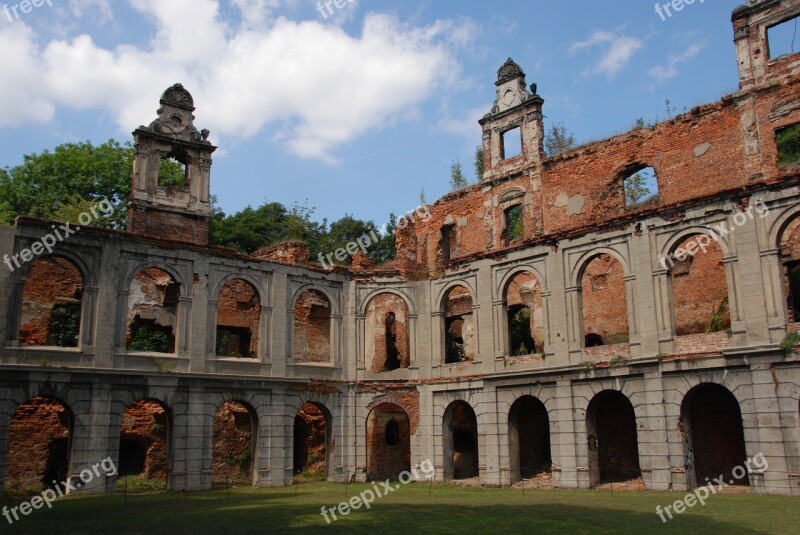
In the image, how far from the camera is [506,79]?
32.8 meters

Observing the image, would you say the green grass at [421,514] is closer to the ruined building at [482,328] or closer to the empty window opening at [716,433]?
the ruined building at [482,328]

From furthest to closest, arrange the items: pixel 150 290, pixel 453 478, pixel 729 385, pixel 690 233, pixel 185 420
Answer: pixel 150 290 < pixel 453 478 < pixel 185 420 < pixel 690 233 < pixel 729 385

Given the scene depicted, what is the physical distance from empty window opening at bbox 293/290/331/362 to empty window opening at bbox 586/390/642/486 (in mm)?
12794

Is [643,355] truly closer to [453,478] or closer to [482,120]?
[453,478]

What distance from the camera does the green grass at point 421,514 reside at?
1392cm

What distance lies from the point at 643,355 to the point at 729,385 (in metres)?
2.73

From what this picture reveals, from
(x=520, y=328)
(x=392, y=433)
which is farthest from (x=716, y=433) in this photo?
(x=392, y=433)

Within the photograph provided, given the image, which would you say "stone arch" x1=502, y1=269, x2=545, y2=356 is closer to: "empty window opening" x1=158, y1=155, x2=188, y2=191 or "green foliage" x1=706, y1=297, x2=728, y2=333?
"green foliage" x1=706, y1=297, x2=728, y2=333

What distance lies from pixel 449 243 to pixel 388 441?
948 centimetres

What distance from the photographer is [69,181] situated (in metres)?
43.6

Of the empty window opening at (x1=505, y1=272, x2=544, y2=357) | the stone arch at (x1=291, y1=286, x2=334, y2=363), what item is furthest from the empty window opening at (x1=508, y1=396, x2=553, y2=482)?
the stone arch at (x1=291, y1=286, x2=334, y2=363)

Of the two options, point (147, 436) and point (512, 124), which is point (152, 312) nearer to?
point (147, 436)

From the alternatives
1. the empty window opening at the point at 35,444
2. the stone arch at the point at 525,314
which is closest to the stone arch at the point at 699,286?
the stone arch at the point at 525,314

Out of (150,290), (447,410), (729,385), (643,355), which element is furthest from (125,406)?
(729,385)
